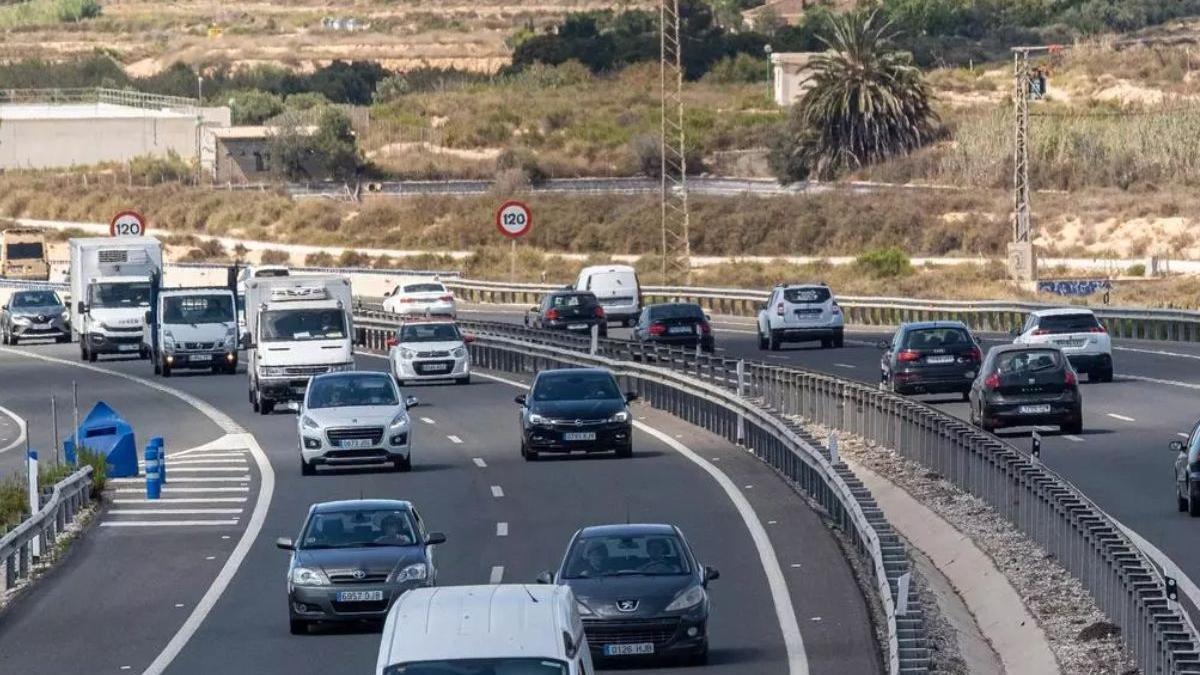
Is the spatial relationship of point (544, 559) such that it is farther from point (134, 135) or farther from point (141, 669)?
point (134, 135)

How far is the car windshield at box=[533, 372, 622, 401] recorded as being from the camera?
1505 inches

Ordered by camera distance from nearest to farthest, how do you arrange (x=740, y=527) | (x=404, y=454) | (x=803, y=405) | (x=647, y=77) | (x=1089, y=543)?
(x=1089, y=543) < (x=740, y=527) < (x=404, y=454) < (x=803, y=405) < (x=647, y=77)

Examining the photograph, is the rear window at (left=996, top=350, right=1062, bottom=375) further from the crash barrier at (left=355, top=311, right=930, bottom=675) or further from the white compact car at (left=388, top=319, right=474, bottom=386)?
A: the white compact car at (left=388, top=319, right=474, bottom=386)

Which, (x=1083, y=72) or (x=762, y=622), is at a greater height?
(x=1083, y=72)

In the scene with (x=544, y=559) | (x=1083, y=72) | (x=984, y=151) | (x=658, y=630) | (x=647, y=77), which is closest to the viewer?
(x=658, y=630)

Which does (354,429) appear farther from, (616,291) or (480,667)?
(616,291)

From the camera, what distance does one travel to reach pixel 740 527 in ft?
98.7

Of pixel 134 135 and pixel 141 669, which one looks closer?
pixel 141 669

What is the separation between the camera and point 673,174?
133m

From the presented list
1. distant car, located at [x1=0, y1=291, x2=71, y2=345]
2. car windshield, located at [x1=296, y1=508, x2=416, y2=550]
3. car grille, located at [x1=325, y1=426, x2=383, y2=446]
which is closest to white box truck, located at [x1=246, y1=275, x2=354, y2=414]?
car grille, located at [x1=325, y1=426, x2=383, y2=446]

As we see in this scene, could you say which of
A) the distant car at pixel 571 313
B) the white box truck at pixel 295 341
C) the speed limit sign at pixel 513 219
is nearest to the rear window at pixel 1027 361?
the white box truck at pixel 295 341

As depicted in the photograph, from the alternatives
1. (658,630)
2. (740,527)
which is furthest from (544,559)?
(658,630)

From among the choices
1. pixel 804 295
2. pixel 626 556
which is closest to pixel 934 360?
pixel 804 295

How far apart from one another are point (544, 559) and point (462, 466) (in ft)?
34.5
